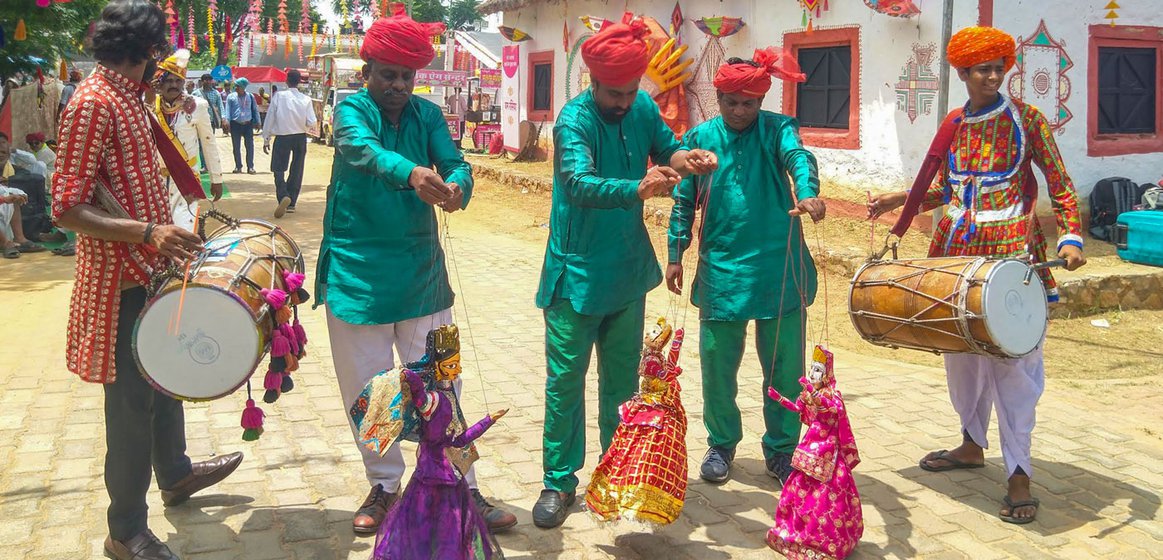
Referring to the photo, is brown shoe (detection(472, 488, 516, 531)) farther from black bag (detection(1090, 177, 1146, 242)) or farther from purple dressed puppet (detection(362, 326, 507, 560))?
black bag (detection(1090, 177, 1146, 242))

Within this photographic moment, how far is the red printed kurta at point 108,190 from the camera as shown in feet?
10.6

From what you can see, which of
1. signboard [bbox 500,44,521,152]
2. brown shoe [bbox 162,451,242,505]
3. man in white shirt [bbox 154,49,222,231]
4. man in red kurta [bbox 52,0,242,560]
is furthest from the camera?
signboard [bbox 500,44,521,152]

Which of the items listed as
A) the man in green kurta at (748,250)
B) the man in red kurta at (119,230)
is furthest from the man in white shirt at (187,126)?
the man in green kurta at (748,250)

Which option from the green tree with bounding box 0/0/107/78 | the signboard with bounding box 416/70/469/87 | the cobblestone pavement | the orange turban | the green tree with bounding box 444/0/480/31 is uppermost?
the green tree with bounding box 444/0/480/31

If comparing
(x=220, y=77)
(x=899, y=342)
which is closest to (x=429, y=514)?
(x=899, y=342)

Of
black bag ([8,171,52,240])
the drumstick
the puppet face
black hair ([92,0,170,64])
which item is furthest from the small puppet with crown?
black bag ([8,171,52,240])

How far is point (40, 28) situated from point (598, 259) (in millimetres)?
12074

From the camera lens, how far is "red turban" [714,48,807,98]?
4.31m

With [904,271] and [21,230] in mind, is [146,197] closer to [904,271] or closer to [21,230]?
[904,271]

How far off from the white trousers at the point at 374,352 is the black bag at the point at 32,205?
8.99 meters

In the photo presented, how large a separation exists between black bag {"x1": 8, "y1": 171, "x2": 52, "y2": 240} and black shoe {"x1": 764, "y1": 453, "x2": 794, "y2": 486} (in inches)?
385

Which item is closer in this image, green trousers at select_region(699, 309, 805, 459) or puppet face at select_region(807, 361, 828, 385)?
puppet face at select_region(807, 361, 828, 385)

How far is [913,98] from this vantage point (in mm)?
10609

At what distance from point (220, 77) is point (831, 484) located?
33969mm
